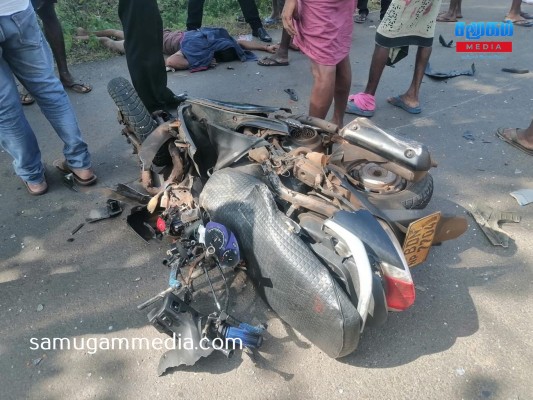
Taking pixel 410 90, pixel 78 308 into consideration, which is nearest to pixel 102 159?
pixel 78 308

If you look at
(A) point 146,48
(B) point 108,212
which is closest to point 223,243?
(B) point 108,212

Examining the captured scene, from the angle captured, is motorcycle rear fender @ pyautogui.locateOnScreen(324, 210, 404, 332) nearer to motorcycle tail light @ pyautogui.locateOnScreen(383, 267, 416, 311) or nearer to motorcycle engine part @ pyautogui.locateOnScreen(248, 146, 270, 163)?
motorcycle tail light @ pyautogui.locateOnScreen(383, 267, 416, 311)

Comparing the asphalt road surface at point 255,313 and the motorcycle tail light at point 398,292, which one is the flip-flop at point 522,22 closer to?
the asphalt road surface at point 255,313

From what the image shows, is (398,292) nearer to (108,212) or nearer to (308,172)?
(308,172)

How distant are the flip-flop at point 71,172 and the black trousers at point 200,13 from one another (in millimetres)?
3268

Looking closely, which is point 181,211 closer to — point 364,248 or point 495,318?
point 364,248

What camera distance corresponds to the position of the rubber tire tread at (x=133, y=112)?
2.89 m

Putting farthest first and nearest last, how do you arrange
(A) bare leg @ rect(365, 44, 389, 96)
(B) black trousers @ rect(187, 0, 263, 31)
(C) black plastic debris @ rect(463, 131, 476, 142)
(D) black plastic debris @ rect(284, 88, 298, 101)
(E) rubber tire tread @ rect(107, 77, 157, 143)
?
(B) black trousers @ rect(187, 0, 263, 31) < (D) black plastic debris @ rect(284, 88, 298, 101) < (A) bare leg @ rect(365, 44, 389, 96) < (C) black plastic debris @ rect(463, 131, 476, 142) < (E) rubber tire tread @ rect(107, 77, 157, 143)

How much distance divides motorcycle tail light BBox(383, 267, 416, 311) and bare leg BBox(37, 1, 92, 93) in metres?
4.12

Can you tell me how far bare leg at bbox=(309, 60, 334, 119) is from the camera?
3.37 metres

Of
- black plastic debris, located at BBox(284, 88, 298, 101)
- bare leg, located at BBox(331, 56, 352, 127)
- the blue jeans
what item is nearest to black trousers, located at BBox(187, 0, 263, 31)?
black plastic debris, located at BBox(284, 88, 298, 101)

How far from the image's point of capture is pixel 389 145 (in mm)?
2146

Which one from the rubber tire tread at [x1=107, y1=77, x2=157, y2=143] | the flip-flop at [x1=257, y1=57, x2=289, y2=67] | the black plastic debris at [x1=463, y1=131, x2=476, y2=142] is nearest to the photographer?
the rubber tire tread at [x1=107, y1=77, x2=157, y2=143]

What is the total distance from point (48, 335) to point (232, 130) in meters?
1.50
